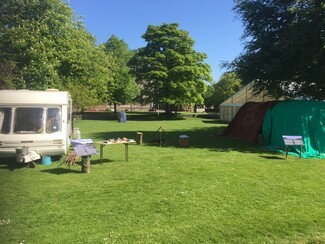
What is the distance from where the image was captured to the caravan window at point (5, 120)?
11.7 m

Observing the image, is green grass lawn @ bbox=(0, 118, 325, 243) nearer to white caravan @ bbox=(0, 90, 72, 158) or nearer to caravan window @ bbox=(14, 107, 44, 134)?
white caravan @ bbox=(0, 90, 72, 158)

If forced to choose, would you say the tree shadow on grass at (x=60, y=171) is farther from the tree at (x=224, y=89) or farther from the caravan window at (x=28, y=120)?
the tree at (x=224, y=89)

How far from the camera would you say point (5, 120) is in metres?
11.8

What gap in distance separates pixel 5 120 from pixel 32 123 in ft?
3.04

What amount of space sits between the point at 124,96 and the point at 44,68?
1288 inches

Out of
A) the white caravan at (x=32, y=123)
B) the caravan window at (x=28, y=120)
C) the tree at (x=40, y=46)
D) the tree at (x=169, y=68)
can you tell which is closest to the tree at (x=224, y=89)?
the tree at (x=169, y=68)

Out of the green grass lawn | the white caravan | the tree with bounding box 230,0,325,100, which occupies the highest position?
the tree with bounding box 230,0,325,100

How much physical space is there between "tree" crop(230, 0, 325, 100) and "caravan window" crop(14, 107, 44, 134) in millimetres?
11256

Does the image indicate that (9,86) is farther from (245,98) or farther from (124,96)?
(124,96)

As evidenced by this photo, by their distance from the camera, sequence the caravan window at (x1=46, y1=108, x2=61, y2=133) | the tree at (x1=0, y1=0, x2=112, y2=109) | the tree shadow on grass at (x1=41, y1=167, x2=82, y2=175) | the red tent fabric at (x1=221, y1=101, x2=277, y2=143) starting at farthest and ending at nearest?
1. the tree at (x1=0, y1=0, x2=112, y2=109)
2. the red tent fabric at (x1=221, y1=101, x2=277, y2=143)
3. the caravan window at (x1=46, y1=108, x2=61, y2=133)
4. the tree shadow on grass at (x1=41, y1=167, x2=82, y2=175)

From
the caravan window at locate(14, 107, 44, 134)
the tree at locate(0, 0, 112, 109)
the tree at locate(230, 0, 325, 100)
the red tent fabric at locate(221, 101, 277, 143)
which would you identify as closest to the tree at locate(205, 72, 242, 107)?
the tree at locate(0, 0, 112, 109)

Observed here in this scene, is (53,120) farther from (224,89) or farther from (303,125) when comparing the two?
(224,89)

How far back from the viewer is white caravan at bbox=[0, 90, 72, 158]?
38.3 ft

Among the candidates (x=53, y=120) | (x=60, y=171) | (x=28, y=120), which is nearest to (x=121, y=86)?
(x=53, y=120)
